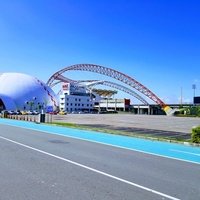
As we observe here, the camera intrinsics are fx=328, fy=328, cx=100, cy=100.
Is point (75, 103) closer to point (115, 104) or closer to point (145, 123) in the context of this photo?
point (115, 104)

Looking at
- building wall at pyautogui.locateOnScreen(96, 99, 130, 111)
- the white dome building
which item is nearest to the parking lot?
the white dome building

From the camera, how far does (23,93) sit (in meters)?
139

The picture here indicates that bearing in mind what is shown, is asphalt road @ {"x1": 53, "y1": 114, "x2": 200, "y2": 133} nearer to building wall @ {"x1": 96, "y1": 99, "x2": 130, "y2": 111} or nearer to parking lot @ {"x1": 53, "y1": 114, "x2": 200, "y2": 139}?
parking lot @ {"x1": 53, "y1": 114, "x2": 200, "y2": 139}

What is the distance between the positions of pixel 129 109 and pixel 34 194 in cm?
18279

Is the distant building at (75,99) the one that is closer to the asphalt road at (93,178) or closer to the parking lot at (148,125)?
the parking lot at (148,125)

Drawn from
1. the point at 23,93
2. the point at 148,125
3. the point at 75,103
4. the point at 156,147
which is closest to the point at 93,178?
the point at 156,147

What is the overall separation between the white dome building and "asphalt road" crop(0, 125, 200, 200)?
11829 centimetres

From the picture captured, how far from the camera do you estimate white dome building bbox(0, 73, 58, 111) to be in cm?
13288

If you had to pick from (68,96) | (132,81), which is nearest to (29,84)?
(68,96)

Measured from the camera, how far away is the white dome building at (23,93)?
133 meters

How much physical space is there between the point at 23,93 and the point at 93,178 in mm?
134414

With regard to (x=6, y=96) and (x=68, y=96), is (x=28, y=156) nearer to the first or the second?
(x=6, y=96)

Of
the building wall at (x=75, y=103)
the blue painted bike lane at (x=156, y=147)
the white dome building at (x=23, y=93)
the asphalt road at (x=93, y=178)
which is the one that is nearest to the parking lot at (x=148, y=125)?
the blue painted bike lane at (x=156, y=147)

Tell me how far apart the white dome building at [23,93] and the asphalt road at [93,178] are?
11829cm
